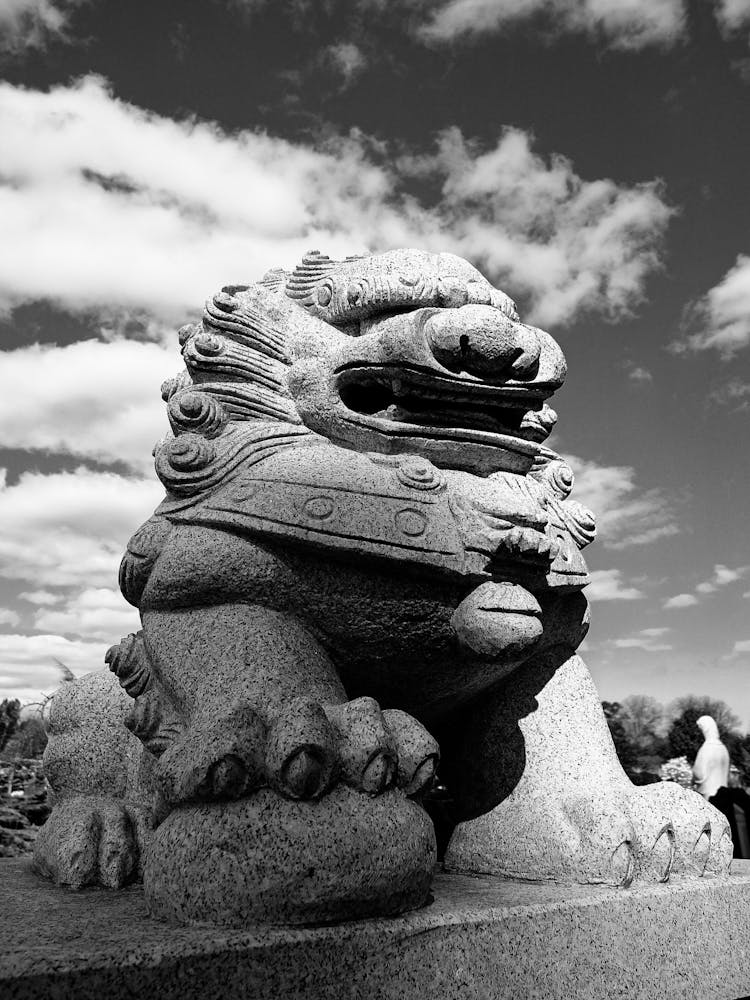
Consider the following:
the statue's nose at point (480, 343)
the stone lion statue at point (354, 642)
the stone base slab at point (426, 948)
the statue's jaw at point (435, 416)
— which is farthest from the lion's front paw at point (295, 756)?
the statue's nose at point (480, 343)

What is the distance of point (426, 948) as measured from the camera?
1.77 metres

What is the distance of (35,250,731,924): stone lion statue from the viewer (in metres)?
1.80

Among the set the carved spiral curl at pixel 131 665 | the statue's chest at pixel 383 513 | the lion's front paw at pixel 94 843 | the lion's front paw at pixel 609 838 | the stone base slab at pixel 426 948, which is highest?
the statue's chest at pixel 383 513

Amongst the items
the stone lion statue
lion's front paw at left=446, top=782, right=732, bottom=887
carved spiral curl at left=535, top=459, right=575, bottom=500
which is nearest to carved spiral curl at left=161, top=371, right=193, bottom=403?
the stone lion statue

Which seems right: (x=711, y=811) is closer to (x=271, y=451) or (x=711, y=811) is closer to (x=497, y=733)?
(x=497, y=733)

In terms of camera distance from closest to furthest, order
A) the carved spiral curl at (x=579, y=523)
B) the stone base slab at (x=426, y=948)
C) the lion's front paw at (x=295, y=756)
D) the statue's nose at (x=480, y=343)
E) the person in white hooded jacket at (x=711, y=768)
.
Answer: the stone base slab at (x=426, y=948) → the lion's front paw at (x=295, y=756) → the statue's nose at (x=480, y=343) → the carved spiral curl at (x=579, y=523) → the person in white hooded jacket at (x=711, y=768)

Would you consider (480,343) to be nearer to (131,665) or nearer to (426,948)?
(131,665)

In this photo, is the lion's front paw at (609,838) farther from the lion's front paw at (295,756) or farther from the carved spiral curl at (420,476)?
the carved spiral curl at (420,476)

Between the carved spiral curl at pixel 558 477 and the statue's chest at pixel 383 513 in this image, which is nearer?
the statue's chest at pixel 383 513

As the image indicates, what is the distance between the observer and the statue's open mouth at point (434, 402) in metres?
2.63

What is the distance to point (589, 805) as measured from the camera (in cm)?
246

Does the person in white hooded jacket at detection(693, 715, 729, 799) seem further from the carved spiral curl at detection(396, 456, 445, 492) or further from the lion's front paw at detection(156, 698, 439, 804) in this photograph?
the lion's front paw at detection(156, 698, 439, 804)

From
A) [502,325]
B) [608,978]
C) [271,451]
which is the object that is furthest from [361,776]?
[502,325]

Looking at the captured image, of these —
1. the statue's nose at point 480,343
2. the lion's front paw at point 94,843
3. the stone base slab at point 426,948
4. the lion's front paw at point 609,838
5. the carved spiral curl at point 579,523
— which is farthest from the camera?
the carved spiral curl at point 579,523
